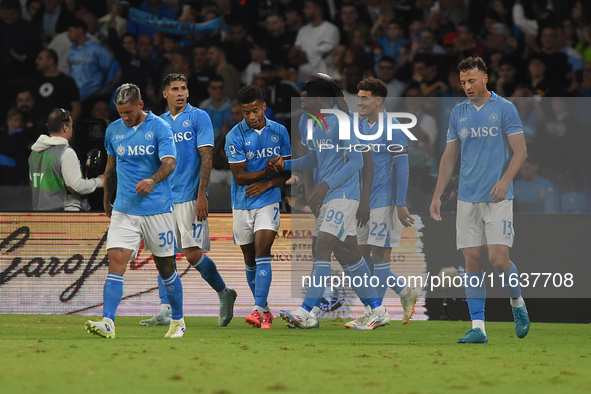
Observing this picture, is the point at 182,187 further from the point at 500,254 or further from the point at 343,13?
the point at 343,13

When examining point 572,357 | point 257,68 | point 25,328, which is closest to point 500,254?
point 572,357

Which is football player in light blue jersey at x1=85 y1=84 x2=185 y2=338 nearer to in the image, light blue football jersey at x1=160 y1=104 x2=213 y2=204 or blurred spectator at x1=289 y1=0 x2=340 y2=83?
light blue football jersey at x1=160 y1=104 x2=213 y2=204

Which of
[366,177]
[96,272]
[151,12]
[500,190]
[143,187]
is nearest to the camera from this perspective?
[143,187]

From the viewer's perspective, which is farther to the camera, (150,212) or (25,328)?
(25,328)

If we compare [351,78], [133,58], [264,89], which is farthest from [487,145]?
[133,58]

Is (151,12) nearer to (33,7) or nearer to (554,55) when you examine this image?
(33,7)

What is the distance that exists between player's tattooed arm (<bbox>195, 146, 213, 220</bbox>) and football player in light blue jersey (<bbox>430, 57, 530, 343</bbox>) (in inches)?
A: 97.4

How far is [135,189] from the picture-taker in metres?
7.36

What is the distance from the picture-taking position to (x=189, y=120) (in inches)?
358

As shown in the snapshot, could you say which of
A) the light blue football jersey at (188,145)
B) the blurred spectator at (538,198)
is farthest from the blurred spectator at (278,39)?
the light blue football jersey at (188,145)

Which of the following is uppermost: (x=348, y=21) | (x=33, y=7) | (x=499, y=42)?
(x=33, y=7)

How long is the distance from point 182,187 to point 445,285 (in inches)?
129

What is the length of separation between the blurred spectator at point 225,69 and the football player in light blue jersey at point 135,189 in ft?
19.5

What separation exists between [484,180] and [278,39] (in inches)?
285
